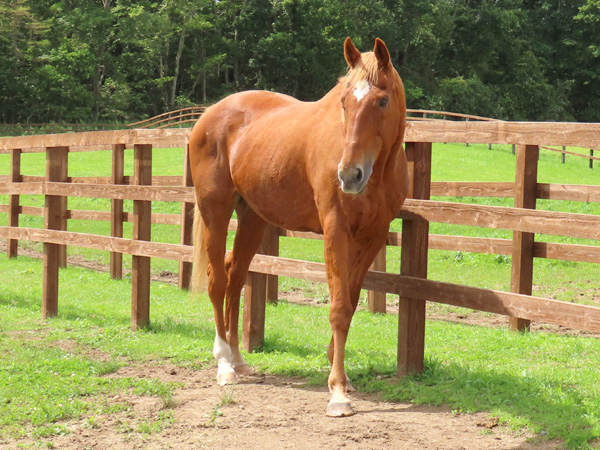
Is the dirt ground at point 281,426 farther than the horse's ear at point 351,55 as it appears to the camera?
No

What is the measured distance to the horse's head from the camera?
3.93 metres

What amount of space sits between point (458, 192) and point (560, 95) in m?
58.0

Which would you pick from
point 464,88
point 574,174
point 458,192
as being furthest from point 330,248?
point 464,88

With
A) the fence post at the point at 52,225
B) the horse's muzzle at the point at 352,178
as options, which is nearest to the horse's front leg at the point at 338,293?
the horse's muzzle at the point at 352,178

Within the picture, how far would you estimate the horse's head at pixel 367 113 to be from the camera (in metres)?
3.93

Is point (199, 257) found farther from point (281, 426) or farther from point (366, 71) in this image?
point (366, 71)

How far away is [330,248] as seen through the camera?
14.6 feet

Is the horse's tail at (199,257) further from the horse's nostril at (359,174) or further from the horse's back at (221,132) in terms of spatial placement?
the horse's nostril at (359,174)

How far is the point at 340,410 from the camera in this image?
429 centimetres

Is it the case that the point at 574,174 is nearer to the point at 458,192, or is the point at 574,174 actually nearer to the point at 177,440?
the point at 458,192

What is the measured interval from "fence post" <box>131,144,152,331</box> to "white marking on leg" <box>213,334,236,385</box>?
68.4 inches

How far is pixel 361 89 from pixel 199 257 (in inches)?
98.1

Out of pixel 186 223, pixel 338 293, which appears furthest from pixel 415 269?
pixel 186 223

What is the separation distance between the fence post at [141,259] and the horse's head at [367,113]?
3485mm
